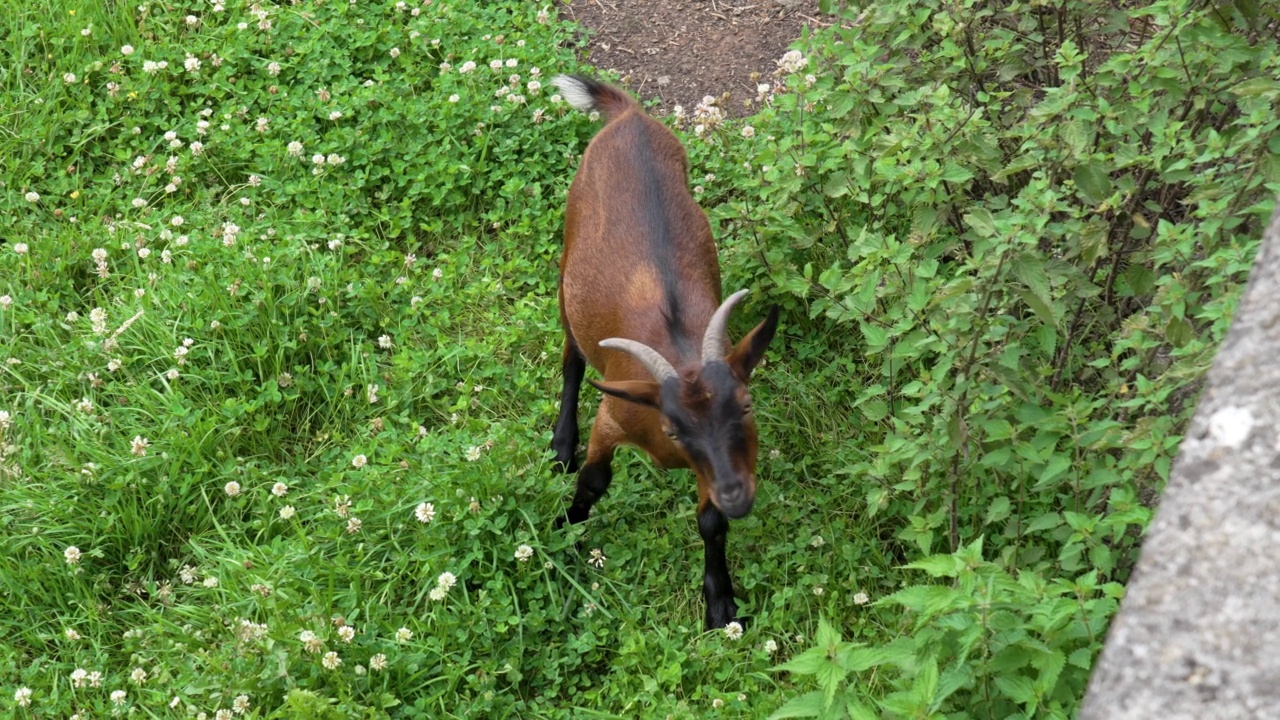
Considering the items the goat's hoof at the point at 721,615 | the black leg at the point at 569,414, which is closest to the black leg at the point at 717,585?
the goat's hoof at the point at 721,615

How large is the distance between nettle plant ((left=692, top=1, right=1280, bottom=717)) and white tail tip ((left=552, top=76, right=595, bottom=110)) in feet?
2.60

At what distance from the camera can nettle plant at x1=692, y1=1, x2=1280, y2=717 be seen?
296 centimetres

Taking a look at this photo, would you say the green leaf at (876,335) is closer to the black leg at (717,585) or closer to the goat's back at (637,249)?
the goat's back at (637,249)

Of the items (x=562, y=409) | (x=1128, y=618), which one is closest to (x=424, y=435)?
(x=562, y=409)

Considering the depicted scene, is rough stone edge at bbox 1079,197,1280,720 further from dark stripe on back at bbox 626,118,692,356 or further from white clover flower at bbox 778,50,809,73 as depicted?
white clover flower at bbox 778,50,809,73

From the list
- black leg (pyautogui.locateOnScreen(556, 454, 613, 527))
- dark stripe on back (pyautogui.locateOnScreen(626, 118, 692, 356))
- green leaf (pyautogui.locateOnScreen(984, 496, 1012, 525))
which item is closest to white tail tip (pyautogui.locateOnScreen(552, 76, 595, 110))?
dark stripe on back (pyautogui.locateOnScreen(626, 118, 692, 356))

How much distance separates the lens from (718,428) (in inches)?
143

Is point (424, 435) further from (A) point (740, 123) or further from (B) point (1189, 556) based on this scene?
(B) point (1189, 556)

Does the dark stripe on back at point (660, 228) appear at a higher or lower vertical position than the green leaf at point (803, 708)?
higher

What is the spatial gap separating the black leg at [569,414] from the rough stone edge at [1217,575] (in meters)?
3.41

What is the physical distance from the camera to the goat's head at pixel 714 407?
11.8ft

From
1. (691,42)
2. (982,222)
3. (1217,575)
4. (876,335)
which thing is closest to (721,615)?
(876,335)

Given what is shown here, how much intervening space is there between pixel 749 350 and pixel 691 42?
304 cm

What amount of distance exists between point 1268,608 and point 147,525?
13.0 ft
